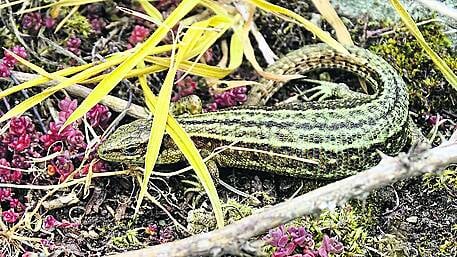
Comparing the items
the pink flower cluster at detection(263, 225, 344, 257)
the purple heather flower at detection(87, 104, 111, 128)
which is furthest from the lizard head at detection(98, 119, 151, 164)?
the pink flower cluster at detection(263, 225, 344, 257)

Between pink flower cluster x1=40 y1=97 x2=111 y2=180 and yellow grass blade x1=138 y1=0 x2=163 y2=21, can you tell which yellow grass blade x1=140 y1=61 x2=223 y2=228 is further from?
yellow grass blade x1=138 y1=0 x2=163 y2=21

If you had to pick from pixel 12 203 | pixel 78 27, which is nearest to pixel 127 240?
pixel 12 203

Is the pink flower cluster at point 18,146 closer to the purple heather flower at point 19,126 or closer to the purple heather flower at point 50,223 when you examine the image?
the purple heather flower at point 19,126

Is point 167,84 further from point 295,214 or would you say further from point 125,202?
point 295,214

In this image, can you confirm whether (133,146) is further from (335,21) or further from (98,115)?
(335,21)

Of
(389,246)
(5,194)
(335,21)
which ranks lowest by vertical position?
(389,246)

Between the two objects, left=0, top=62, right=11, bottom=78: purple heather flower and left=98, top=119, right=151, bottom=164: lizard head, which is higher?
left=0, top=62, right=11, bottom=78: purple heather flower
